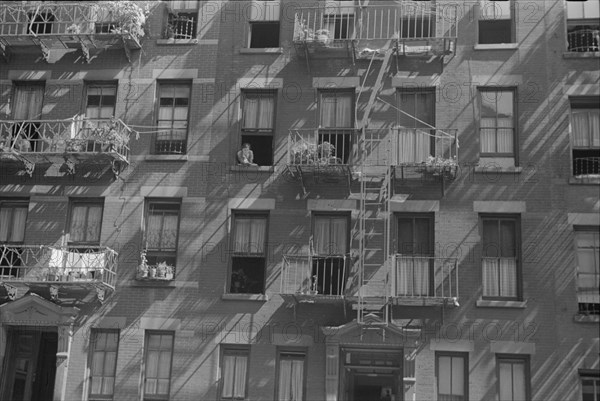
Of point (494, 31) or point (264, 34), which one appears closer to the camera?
point (494, 31)

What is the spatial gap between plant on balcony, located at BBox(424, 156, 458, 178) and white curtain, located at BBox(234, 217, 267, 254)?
4201 millimetres

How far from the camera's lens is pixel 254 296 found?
19906 millimetres

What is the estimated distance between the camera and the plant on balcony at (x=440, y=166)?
19172 mm

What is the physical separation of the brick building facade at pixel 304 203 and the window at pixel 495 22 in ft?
→ 0.19

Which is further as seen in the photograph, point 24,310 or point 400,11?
point 400,11

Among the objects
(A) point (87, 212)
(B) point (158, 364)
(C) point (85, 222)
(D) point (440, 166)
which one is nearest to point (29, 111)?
(A) point (87, 212)

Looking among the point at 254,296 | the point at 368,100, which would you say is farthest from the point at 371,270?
the point at 368,100

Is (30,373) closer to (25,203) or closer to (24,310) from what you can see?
(24,310)

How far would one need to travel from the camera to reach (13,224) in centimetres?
2150

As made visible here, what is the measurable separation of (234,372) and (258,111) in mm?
6528

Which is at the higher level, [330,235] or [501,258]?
[330,235]

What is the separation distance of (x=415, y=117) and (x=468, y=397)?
676cm

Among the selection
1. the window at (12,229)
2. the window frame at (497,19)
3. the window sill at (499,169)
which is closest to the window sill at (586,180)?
the window sill at (499,169)

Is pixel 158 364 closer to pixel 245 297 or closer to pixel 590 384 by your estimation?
pixel 245 297
